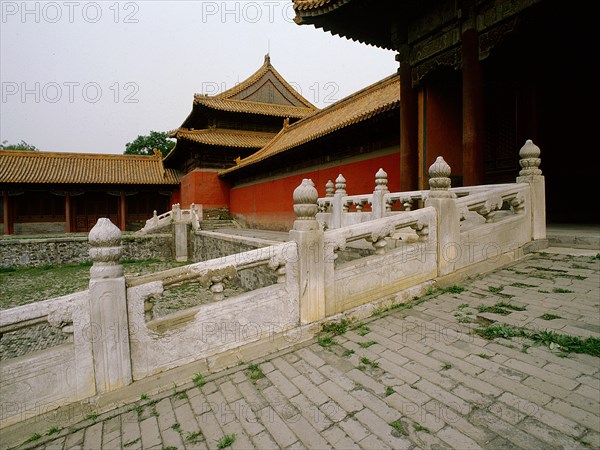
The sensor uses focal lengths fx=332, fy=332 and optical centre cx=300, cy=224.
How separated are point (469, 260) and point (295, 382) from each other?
2.84 meters

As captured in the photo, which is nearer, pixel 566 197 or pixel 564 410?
pixel 564 410

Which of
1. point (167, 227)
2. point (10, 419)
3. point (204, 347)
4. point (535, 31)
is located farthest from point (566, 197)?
point (167, 227)

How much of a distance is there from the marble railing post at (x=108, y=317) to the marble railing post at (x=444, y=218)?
10.8 ft

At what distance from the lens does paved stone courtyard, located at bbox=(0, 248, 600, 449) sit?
182cm

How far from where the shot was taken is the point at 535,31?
5824mm

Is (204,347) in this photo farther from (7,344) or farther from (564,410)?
(7,344)

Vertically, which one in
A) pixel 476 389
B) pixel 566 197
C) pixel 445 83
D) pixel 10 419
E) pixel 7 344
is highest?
pixel 445 83

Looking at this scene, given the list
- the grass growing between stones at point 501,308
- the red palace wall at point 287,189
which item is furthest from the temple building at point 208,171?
the grass growing between stones at point 501,308

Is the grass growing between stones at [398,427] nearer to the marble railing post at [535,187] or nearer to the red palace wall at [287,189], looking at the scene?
the marble railing post at [535,187]

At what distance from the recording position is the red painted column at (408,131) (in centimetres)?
716

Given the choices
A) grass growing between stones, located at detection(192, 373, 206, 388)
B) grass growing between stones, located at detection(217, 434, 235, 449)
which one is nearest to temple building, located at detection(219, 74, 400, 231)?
grass growing between stones, located at detection(192, 373, 206, 388)

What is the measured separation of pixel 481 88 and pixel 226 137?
15563 mm

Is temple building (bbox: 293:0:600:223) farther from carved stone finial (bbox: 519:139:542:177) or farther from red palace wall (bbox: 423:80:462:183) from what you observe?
carved stone finial (bbox: 519:139:542:177)

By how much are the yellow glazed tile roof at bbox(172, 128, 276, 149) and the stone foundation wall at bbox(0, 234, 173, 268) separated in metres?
5.38
